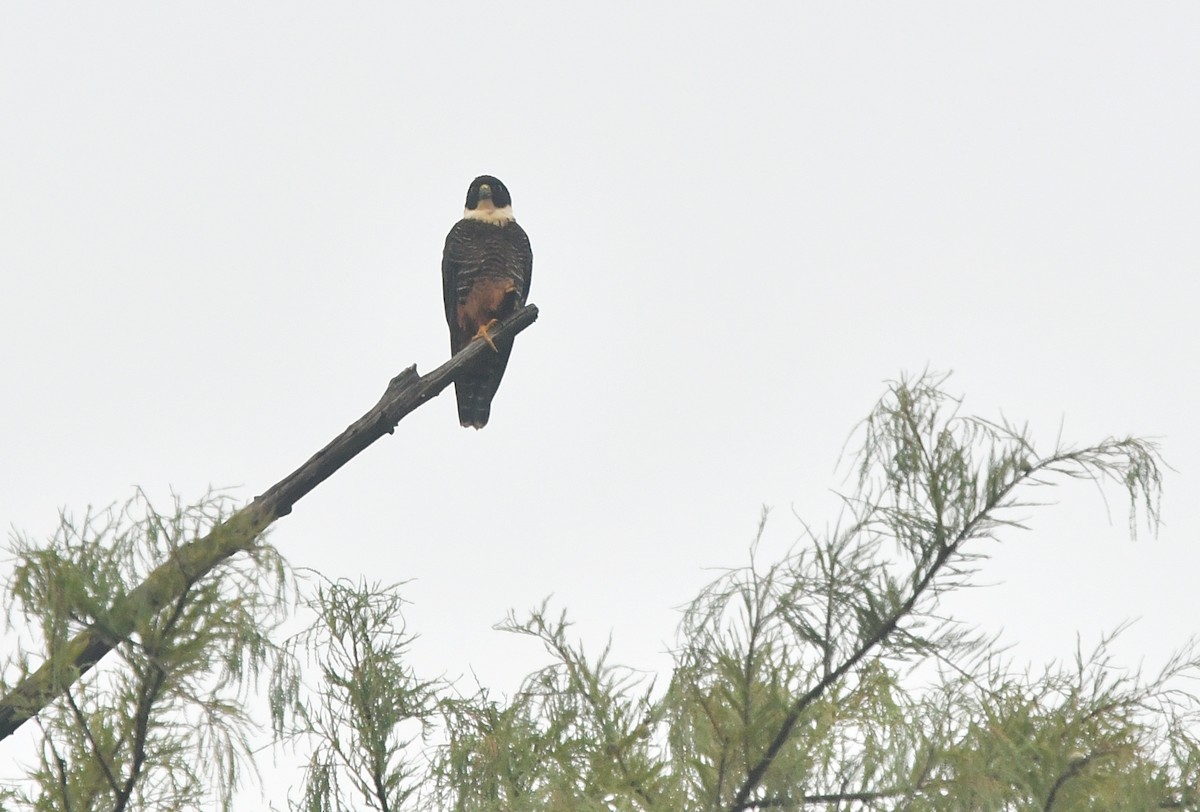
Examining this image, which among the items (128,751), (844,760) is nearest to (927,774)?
(844,760)

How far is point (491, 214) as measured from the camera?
836cm

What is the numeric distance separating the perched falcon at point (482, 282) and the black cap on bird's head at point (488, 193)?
2 centimetres

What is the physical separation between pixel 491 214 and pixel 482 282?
77 centimetres

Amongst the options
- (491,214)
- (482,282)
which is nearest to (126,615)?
(482,282)

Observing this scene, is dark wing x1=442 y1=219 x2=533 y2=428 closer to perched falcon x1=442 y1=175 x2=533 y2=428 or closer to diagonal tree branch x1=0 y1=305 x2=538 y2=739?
perched falcon x1=442 y1=175 x2=533 y2=428

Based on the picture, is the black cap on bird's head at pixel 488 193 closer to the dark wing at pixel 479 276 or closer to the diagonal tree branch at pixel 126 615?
the dark wing at pixel 479 276

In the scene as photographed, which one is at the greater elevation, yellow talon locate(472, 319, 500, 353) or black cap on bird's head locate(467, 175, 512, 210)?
black cap on bird's head locate(467, 175, 512, 210)

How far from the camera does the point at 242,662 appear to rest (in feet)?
8.39

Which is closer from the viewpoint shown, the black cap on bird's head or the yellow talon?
the yellow talon

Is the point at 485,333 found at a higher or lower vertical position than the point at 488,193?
lower

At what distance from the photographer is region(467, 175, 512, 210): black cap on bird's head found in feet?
27.8

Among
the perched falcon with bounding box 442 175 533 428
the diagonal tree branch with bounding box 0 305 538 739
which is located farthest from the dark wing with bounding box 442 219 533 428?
the diagonal tree branch with bounding box 0 305 538 739

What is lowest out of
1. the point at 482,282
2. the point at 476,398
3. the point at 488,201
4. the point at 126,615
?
the point at 126,615

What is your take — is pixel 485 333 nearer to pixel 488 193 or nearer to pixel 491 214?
pixel 491 214
